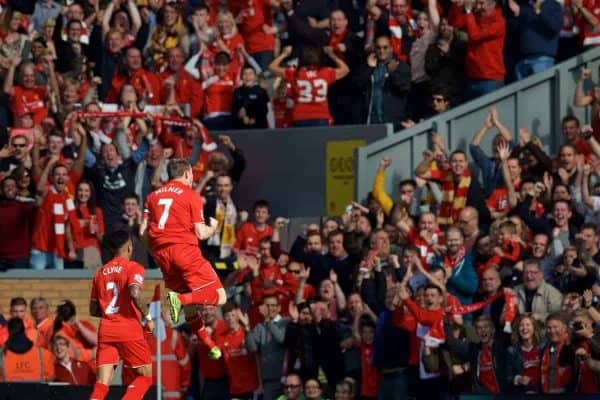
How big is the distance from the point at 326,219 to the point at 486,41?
3134 mm

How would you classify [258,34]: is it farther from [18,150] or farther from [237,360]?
[237,360]

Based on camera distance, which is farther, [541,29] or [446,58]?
[446,58]

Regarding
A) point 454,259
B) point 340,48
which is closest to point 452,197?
point 454,259

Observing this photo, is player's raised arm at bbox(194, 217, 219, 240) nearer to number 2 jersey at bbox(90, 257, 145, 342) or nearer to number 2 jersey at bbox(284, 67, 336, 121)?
number 2 jersey at bbox(90, 257, 145, 342)

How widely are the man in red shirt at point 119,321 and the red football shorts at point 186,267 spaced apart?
50cm

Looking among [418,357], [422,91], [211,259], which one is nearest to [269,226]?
[211,259]

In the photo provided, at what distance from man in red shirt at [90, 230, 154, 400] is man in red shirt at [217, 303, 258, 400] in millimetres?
4821

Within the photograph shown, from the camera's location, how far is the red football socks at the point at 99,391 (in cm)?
1984

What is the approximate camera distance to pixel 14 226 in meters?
27.7

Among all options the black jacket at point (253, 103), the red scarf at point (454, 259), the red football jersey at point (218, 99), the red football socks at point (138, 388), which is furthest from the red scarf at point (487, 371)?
the red football jersey at point (218, 99)

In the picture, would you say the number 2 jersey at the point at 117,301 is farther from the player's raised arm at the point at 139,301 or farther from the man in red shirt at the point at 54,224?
the man in red shirt at the point at 54,224

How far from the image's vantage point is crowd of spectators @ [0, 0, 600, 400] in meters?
23.3

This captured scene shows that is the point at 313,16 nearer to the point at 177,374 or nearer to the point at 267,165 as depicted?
the point at 267,165

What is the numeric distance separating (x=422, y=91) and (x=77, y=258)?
4.86 metres
